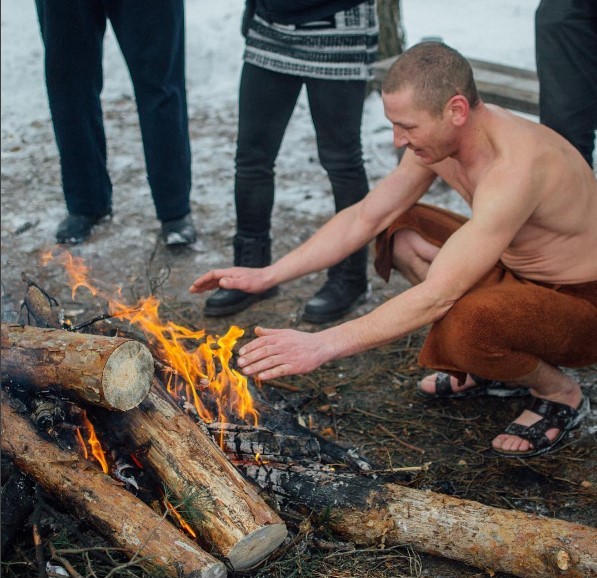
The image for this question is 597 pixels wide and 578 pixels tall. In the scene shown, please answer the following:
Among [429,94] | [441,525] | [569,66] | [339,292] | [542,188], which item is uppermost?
[429,94]

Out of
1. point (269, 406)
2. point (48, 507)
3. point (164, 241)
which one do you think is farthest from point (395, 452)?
point (164, 241)

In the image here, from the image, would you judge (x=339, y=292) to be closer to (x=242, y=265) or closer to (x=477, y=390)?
(x=242, y=265)

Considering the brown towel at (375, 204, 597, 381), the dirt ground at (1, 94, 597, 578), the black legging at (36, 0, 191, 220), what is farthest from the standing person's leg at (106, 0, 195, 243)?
the brown towel at (375, 204, 597, 381)

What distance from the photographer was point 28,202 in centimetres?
593

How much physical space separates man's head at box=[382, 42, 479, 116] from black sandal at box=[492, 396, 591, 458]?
4.45 feet

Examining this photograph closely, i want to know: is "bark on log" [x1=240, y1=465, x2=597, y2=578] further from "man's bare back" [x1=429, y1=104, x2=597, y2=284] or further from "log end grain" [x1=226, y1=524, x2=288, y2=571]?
"man's bare back" [x1=429, y1=104, x2=597, y2=284]

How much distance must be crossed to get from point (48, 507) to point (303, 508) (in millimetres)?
845

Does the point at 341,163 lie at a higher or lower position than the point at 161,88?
lower

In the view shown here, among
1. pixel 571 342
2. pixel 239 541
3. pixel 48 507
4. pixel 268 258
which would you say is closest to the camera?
pixel 239 541

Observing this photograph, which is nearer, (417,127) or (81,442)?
(81,442)

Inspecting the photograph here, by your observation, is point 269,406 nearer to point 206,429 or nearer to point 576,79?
point 206,429

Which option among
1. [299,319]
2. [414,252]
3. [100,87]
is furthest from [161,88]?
[414,252]

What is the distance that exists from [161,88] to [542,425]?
9.45 ft

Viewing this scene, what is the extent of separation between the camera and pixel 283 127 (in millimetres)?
4312
